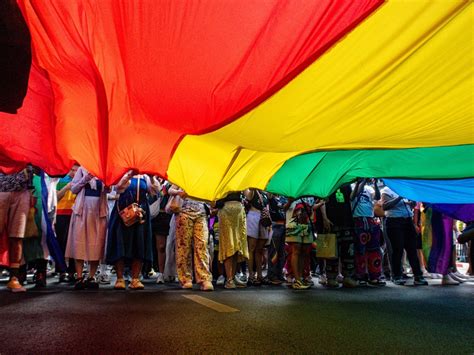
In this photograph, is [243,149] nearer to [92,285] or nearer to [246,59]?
[246,59]

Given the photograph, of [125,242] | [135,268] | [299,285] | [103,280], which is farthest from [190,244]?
[103,280]

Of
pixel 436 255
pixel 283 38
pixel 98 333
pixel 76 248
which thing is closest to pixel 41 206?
pixel 76 248

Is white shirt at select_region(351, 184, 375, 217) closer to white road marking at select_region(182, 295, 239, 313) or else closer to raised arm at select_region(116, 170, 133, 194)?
white road marking at select_region(182, 295, 239, 313)

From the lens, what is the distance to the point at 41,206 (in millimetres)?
5539

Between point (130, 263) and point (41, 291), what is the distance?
1.14m

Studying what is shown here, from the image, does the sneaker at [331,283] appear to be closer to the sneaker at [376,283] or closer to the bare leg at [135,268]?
the sneaker at [376,283]

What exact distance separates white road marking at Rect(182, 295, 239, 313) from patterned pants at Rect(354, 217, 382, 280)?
2.74m

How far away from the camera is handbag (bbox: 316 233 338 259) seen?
5.99 meters

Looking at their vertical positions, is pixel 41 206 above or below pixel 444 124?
below

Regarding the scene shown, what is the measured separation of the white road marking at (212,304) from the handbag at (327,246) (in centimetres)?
203

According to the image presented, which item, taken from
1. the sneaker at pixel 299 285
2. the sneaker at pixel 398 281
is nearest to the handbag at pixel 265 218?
the sneaker at pixel 299 285

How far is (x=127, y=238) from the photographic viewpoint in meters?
5.59

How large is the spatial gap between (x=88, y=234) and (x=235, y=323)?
9.74ft

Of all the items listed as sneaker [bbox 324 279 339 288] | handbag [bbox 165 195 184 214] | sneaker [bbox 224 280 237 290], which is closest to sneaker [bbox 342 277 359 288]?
sneaker [bbox 324 279 339 288]
